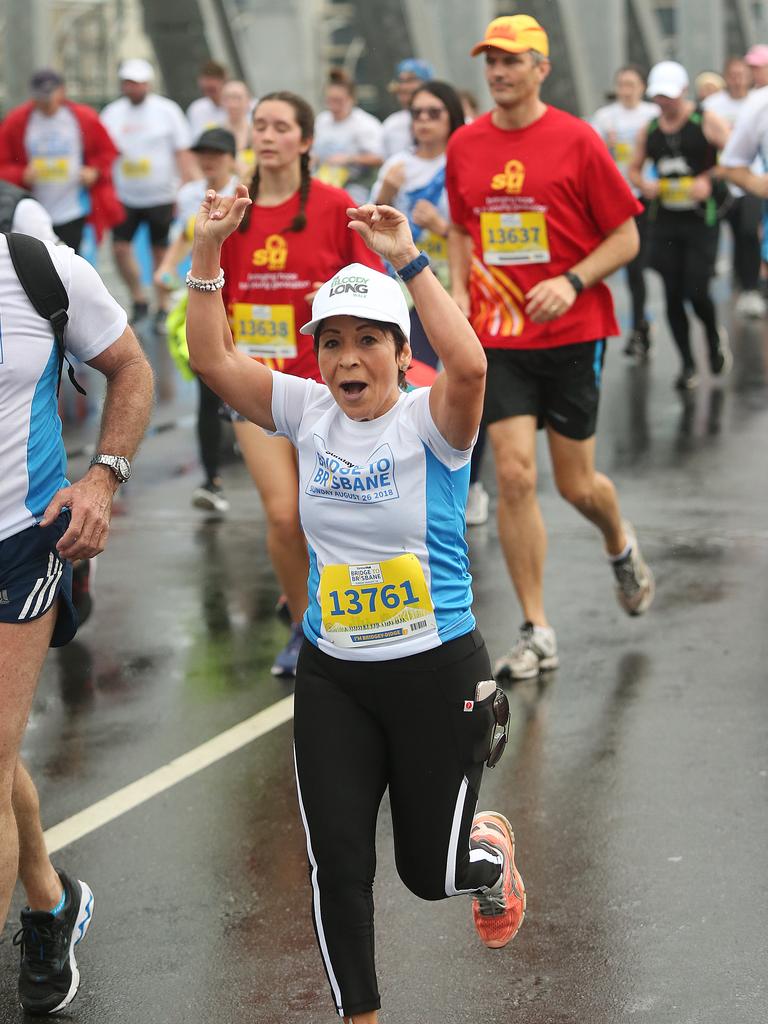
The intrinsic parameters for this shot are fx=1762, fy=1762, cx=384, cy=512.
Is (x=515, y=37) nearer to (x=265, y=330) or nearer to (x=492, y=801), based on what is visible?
(x=265, y=330)

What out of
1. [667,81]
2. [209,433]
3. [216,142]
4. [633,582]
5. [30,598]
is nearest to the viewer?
[30,598]

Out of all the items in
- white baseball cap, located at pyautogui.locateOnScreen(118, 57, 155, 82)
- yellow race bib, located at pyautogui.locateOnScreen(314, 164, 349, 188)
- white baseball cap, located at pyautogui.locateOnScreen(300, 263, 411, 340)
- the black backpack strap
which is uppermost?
the black backpack strap

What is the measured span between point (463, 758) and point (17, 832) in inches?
43.0

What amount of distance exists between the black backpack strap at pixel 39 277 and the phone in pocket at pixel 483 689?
4.35 ft

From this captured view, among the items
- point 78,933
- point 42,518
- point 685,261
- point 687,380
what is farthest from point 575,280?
point 687,380

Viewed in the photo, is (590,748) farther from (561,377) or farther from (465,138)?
(465,138)

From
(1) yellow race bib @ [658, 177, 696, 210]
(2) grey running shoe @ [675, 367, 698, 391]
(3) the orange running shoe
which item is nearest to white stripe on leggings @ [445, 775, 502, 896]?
(3) the orange running shoe

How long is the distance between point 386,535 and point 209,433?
583 cm

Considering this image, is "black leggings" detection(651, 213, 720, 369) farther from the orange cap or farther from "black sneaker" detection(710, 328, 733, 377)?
the orange cap

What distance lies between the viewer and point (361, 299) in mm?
3928

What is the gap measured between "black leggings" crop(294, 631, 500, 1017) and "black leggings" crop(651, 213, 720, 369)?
9.18 meters

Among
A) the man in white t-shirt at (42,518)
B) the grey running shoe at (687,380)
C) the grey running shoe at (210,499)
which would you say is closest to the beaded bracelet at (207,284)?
the man in white t-shirt at (42,518)

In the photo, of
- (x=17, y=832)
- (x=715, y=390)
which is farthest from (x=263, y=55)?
(x=17, y=832)

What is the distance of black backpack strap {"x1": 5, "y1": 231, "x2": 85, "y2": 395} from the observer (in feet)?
13.7
